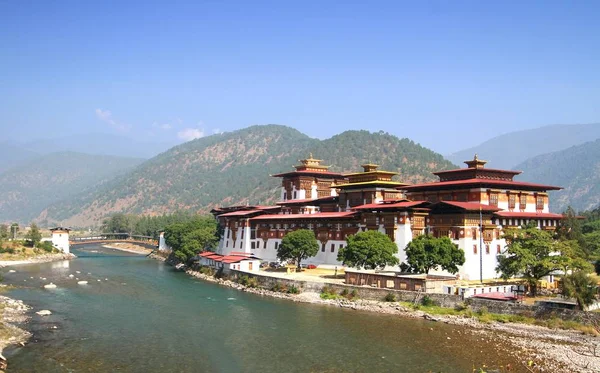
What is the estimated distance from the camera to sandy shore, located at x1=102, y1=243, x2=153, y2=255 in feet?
431

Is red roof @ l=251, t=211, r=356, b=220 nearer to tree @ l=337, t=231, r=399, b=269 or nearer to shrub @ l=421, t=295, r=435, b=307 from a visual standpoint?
tree @ l=337, t=231, r=399, b=269

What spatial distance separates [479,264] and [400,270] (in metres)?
7.99

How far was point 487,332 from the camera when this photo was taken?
44812mm

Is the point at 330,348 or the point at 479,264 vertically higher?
the point at 479,264

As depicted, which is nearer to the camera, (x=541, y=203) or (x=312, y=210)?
(x=541, y=203)

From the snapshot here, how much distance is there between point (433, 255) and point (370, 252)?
6.53m

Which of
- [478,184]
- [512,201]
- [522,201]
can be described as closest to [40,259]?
[478,184]

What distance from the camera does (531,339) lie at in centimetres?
4250

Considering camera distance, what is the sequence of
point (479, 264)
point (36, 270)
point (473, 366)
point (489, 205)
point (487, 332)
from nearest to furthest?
point (473, 366) → point (487, 332) → point (479, 264) → point (489, 205) → point (36, 270)

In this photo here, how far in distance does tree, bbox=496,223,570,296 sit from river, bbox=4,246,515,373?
980cm

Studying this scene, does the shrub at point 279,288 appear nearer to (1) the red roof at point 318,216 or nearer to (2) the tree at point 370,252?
(2) the tree at point 370,252

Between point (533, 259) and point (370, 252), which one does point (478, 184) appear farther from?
point (533, 259)

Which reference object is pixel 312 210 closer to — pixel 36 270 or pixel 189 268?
pixel 189 268

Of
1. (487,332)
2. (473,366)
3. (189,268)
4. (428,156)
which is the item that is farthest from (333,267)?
(428,156)
